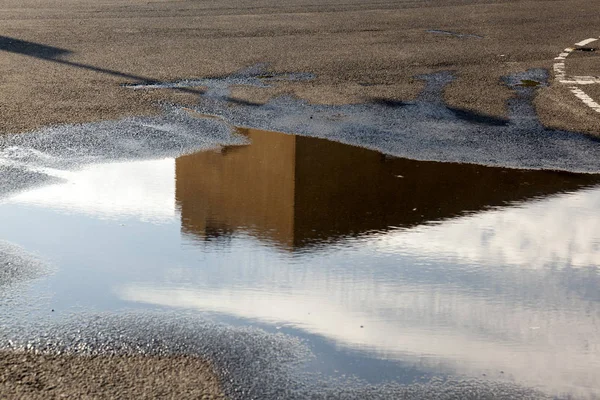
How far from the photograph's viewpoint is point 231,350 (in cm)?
486

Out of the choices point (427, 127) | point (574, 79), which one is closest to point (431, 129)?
point (427, 127)

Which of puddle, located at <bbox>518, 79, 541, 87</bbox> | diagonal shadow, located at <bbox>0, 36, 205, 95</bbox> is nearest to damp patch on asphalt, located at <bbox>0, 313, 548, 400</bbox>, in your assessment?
diagonal shadow, located at <bbox>0, 36, 205, 95</bbox>

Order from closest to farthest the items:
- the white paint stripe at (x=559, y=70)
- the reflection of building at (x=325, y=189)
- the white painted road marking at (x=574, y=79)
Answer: the reflection of building at (x=325, y=189)
the white painted road marking at (x=574, y=79)
the white paint stripe at (x=559, y=70)

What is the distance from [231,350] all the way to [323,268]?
1337 millimetres

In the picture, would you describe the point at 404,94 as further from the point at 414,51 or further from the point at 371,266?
the point at 371,266

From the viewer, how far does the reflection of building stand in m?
6.86

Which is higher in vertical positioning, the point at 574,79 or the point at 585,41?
the point at 585,41

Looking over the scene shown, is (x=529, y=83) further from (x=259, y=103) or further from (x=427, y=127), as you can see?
(x=259, y=103)

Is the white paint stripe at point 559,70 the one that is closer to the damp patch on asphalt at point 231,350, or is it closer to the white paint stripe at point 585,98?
the white paint stripe at point 585,98

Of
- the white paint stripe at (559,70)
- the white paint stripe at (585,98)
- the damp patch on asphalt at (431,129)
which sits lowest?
the damp patch on asphalt at (431,129)

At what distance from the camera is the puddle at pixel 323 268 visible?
479 cm

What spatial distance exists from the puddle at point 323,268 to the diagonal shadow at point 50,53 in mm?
3624

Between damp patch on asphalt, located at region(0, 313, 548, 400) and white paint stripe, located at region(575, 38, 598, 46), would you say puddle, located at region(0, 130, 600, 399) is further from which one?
white paint stripe, located at region(575, 38, 598, 46)

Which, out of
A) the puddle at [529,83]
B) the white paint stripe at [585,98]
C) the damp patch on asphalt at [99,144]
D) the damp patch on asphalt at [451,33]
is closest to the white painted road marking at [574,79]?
the white paint stripe at [585,98]
